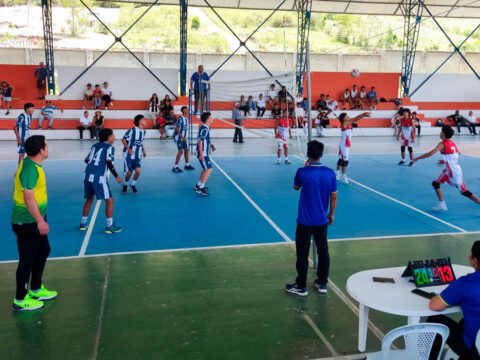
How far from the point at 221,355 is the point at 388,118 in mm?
26901

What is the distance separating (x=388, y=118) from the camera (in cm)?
2894

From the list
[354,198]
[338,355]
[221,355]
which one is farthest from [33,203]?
[354,198]

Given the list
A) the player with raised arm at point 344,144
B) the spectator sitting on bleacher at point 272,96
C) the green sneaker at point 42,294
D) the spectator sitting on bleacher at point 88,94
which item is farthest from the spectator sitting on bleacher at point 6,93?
the green sneaker at point 42,294

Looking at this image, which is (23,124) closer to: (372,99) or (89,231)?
(89,231)

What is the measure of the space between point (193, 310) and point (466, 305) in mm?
2959

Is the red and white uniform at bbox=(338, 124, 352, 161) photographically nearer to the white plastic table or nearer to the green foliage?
the white plastic table

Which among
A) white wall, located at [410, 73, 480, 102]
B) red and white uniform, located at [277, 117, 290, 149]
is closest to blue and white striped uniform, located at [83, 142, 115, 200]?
red and white uniform, located at [277, 117, 290, 149]

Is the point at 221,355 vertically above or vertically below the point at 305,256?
below

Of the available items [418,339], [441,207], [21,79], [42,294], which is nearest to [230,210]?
[441,207]

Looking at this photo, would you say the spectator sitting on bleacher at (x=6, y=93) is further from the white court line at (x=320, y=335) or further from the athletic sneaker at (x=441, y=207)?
the white court line at (x=320, y=335)

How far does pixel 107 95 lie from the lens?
26.3m

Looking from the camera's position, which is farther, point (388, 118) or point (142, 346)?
point (388, 118)

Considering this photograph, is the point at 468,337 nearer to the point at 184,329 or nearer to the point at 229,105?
the point at 184,329

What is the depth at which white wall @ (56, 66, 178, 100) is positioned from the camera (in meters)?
26.5
